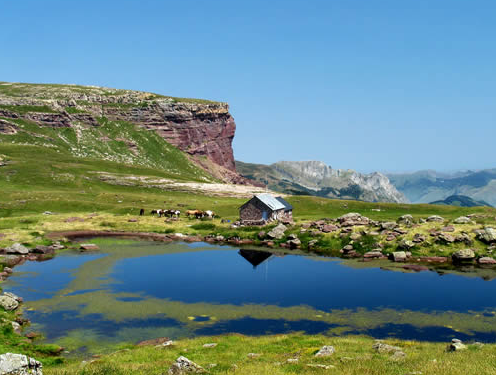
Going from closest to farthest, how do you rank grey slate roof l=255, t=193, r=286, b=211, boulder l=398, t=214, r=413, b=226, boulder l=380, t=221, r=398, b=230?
boulder l=380, t=221, r=398, b=230, boulder l=398, t=214, r=413, b=226, grey slate roof l=255, t=193, r=286, b=211

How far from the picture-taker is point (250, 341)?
30.4 meters

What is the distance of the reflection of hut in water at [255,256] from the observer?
64.2 metres

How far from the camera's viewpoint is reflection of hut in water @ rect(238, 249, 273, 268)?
211 feet

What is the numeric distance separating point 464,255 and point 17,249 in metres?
70.2

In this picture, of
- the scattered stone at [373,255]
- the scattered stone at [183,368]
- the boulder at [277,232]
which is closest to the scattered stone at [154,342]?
the scattered stone at [183,368]

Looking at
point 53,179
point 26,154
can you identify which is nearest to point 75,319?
point 53,179

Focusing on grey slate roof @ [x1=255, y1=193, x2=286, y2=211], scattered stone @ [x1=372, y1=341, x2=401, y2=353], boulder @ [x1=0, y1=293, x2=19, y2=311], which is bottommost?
boulder @ [x1=0, y1=293, x2=19, y2=311]

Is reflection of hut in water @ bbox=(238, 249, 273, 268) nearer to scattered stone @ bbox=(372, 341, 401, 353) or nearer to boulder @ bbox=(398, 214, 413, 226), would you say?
boulder @ bbox=(398, 214, 413, 226)

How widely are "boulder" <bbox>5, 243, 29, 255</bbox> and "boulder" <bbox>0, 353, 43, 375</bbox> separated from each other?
5113 centimetres

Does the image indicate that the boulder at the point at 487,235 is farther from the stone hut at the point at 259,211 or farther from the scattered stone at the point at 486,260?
the stone hut at the point at 259,211

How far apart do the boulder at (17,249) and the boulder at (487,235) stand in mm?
73688

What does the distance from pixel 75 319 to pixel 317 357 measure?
2462 centimetres

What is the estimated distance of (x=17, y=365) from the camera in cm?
1889

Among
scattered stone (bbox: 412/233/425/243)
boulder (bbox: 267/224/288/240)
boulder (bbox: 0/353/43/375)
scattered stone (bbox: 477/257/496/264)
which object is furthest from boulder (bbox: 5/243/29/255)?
scattered stone (bbox: 477/257/496/264)
